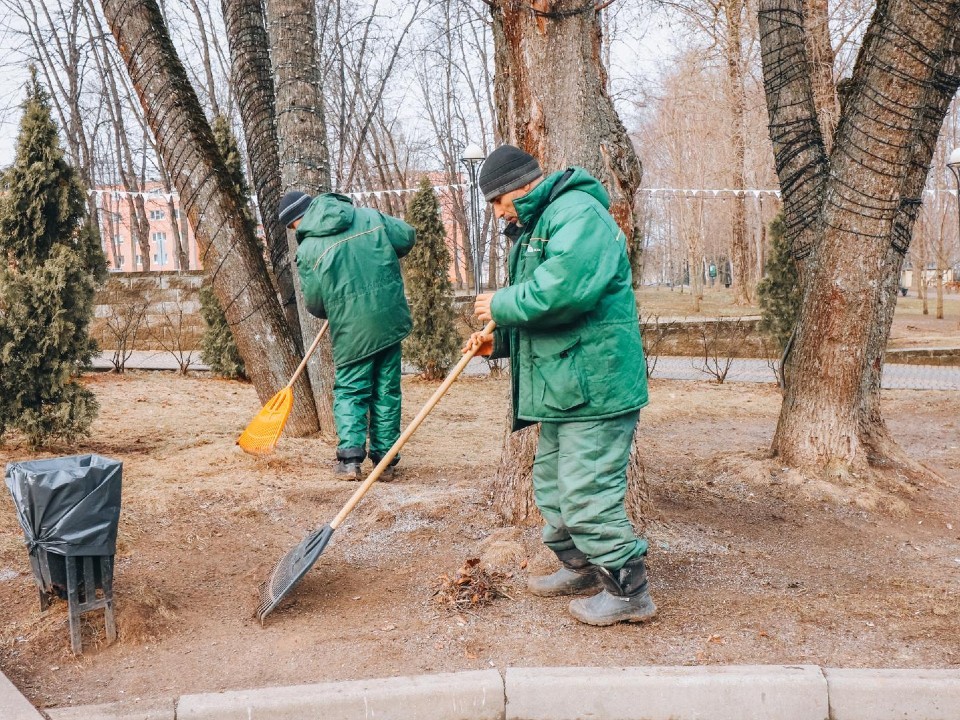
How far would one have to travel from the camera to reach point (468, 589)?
3539 mm

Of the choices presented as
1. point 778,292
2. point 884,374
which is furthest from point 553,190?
point 884,374

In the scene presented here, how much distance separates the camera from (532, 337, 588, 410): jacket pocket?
10.2 feet

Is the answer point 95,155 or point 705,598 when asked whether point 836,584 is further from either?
point 95,155

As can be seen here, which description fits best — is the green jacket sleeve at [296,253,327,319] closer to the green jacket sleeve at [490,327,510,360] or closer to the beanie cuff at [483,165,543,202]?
the green jacket sleeve at [490,327,510,360]

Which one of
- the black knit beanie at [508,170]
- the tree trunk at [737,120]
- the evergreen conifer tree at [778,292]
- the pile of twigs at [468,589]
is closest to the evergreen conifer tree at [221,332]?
the evergreen conifer tree at [778,292]

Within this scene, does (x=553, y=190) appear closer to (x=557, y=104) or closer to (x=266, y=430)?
(x=557, y=104)

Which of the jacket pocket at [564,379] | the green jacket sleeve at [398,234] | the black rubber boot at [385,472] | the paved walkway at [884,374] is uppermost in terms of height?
the green jacket sleeve at [398,234]

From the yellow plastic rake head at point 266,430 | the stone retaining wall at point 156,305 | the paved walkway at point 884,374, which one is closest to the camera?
the yellow plastic rake head at point 266,430

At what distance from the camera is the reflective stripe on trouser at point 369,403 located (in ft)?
17.5

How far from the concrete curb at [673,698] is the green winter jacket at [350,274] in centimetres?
282

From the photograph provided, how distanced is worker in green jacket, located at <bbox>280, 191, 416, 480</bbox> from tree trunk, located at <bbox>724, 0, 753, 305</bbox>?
14.8 meters

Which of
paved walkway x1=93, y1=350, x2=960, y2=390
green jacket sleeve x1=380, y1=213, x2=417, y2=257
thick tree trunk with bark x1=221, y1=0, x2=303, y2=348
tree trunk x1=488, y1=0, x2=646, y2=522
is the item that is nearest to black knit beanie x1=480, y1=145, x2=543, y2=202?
tree trunk x1=488, y1=0, x2=646, y2=522

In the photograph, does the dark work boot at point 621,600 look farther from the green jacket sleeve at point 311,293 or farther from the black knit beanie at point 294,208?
the black knit beanie at point 294,208

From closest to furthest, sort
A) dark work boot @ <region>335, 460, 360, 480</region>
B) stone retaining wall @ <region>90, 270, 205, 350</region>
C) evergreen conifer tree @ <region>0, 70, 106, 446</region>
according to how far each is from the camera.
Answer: dark work boot @ <region>335, 460, 360, 480</region>, evergreen conifer tree @ <region>0, 70, 106, 446</region>, stone retaining wall @ <region>90, 270, 205, 350</region>
